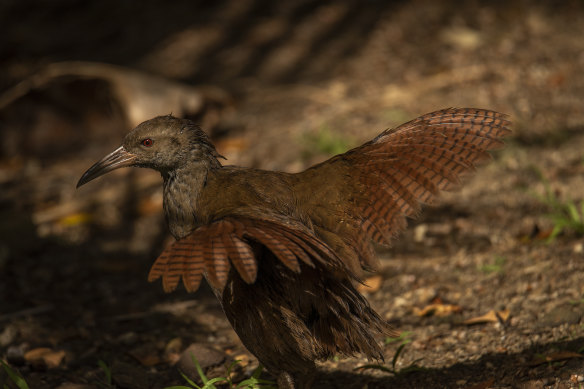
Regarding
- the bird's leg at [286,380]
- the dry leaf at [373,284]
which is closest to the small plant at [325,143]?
the dry leaf at [373,284]

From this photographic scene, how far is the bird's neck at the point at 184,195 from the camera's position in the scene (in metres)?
3.21

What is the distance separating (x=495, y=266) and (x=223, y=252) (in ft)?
7.80

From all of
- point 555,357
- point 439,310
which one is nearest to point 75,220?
point 439,310

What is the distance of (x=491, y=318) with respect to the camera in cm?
370

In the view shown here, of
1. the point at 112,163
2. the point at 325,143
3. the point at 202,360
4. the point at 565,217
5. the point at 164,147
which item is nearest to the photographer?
the point at 164,147

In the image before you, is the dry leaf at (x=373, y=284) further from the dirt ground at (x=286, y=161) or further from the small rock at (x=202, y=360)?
the small rock at (x=202, y=360)

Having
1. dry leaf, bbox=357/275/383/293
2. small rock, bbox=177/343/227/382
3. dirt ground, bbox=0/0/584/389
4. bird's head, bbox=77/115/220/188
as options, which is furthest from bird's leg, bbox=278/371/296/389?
dry leaf, bbox=357/275/383/293

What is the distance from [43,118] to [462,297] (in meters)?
4.98

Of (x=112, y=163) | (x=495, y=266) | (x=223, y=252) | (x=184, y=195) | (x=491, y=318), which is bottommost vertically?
(x=491, y=318)

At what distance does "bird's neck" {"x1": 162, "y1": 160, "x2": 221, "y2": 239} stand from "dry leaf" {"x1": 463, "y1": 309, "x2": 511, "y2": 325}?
1.59 m

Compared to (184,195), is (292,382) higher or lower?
lower

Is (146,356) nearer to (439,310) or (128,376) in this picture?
(128,376)

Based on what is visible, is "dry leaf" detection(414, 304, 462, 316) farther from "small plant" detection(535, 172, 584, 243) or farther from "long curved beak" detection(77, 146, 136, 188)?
"long curved beak" detection(77, 146, 136, 188)

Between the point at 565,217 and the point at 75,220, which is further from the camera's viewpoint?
the point at 75,220
